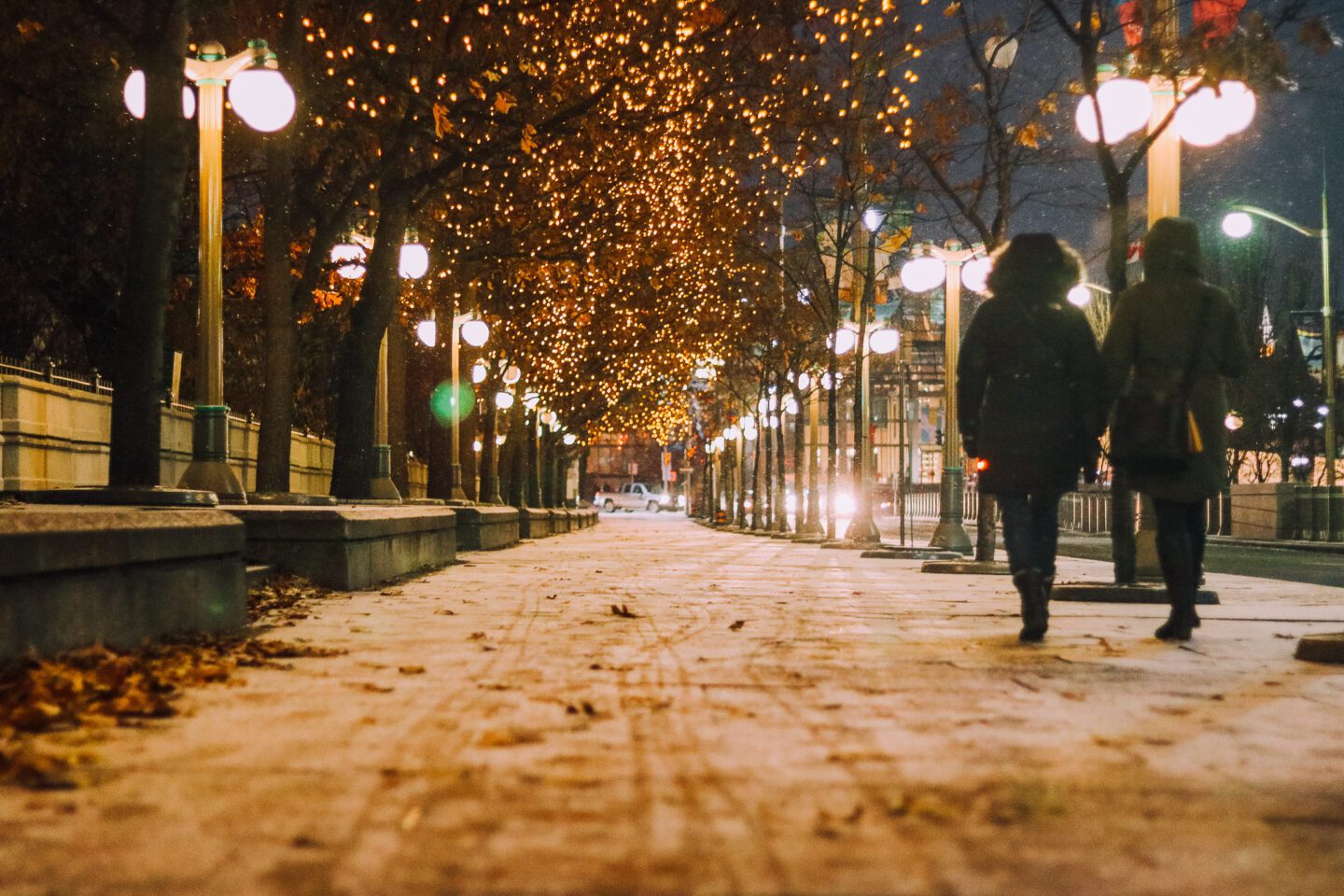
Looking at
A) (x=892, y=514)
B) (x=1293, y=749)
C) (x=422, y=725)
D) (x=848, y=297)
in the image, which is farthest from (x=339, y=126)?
(x=892, y=514)

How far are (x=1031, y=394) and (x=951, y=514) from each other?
13.8 meters

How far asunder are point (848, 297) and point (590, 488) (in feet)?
406

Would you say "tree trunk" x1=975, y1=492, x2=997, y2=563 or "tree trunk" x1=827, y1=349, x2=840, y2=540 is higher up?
"tree trunk" x1=827, y1=349, x2=840, y2=540

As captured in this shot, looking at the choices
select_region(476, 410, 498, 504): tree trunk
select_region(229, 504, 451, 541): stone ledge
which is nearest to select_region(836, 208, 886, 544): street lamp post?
select_region(476, 410, 498, 504): tree trunk

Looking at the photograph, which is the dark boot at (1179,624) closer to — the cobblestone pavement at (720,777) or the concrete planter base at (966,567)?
the cobblestone pavement at (720,777)

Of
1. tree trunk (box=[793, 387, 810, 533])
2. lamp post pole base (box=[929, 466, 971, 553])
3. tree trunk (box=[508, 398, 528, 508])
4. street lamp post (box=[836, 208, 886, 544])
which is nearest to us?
lamp post pole base (box=[929, 466, 971, 553])

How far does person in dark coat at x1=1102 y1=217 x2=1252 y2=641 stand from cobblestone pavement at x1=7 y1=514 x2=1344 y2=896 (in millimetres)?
490

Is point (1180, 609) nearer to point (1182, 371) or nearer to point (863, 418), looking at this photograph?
point (1182, 371)

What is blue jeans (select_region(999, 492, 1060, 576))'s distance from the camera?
6.99 meters

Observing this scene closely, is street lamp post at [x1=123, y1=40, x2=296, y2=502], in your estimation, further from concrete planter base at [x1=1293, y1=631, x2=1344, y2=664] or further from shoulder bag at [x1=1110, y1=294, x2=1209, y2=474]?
concrete planter base at [x1=1293, y1=631, x2=1344, y2=664]

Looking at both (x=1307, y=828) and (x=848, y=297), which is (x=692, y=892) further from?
(x=848, y=297)

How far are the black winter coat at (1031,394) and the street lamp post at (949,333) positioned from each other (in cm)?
1079

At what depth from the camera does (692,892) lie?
2605 mm

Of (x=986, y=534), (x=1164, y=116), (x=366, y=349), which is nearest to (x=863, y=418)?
(x=986, y=534)
